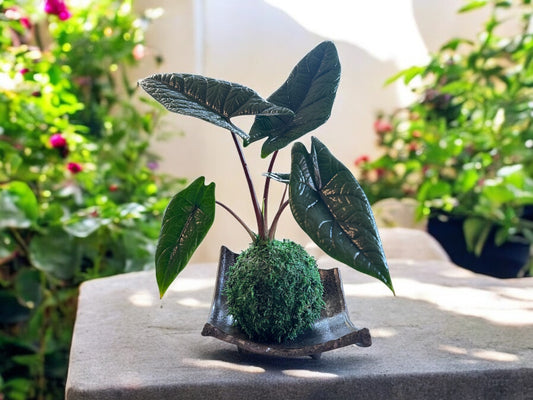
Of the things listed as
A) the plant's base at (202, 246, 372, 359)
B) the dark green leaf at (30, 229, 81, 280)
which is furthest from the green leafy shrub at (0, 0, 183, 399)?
the plant's base at (202, 246, 372, 359)

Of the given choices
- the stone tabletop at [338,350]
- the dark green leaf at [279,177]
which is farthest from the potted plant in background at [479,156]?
the dark green leaf at [279,177]

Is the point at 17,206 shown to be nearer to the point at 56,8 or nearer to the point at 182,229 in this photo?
the point at 56,8

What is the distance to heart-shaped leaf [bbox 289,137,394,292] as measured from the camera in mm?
898

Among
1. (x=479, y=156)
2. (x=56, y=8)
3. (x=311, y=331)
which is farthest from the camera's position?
(x=479, y=156)

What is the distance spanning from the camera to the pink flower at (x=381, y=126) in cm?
282

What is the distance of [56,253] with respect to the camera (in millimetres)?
1837

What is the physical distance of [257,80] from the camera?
8.68 feet

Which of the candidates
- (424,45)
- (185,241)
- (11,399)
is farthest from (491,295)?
(424,45)

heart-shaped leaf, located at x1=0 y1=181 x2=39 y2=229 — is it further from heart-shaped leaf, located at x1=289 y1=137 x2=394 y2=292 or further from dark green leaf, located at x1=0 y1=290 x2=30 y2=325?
heart-shaped leaf, located at x1=289 y1=137 x2=394 y2=292

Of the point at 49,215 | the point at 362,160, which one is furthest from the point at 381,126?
the point at 49,215

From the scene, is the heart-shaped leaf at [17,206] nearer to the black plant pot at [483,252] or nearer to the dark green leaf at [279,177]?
the dark green leaf at [279,177]

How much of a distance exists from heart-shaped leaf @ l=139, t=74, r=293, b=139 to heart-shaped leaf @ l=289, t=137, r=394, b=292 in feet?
0.30

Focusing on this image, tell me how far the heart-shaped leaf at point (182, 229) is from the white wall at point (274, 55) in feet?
5.35

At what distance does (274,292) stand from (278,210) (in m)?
0.13
